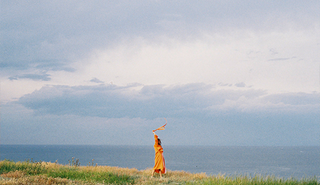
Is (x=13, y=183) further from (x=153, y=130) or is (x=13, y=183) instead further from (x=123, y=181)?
(x=153, y=130)

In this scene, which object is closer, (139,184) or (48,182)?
(48,182)

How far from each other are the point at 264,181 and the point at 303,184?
1747 millimetres

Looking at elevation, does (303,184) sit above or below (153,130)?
below

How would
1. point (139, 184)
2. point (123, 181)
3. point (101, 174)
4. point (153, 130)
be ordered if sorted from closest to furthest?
point (139, 184), point (123, 181), point (101, 174), point (153, 130)

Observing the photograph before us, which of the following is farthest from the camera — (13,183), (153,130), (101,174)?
(153,130)

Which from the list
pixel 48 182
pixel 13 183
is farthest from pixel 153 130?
pixel 13 183

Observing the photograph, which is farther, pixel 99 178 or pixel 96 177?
pixel 96 177

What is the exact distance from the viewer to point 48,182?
35.8 feet

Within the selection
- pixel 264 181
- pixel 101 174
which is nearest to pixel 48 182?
pixel 101 174

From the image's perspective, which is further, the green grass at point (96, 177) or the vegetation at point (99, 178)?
the green grass at point (96, 177)

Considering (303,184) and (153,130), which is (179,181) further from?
(303,184)

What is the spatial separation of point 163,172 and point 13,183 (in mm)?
7093

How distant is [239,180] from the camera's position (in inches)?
449

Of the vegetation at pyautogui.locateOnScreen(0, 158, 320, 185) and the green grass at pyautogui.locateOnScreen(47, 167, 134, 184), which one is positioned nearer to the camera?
the vegetation at pyautogui.locateOnScreen(0, 158, 320, 185)
